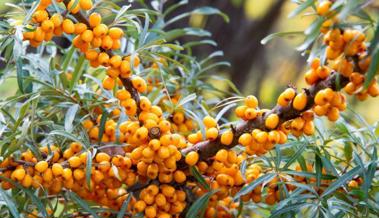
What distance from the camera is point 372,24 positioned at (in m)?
0.87

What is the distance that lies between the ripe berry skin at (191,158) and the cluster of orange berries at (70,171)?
0.12 metres

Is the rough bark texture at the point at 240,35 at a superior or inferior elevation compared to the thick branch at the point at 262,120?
inferior

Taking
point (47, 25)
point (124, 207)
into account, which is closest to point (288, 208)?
point (124, 207)

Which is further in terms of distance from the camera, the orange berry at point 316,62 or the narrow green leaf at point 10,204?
the narrow green leaf at point 10,204

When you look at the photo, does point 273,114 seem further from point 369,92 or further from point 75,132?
point 75,132

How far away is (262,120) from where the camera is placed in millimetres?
1009

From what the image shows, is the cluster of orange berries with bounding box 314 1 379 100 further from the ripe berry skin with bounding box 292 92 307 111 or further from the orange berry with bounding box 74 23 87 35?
the orange berry with bounding box 74 23 87 35

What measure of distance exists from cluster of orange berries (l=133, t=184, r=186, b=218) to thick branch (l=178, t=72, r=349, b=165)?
2.3 inches

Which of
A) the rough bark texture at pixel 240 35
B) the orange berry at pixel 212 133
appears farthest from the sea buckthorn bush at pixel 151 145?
the rough bark texture at pixel 240 35

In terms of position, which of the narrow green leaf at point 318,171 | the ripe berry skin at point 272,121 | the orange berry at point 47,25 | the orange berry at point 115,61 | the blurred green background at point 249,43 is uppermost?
the orange berry at point 47,25

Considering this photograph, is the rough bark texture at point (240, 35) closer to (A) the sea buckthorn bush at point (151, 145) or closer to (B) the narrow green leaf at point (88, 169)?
(A) the sea buckthorn bush at point (151, 145)

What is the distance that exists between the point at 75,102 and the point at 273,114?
45 cm

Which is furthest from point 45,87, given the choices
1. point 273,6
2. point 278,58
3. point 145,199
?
point 278,58

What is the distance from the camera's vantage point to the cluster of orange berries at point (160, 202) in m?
1.12
